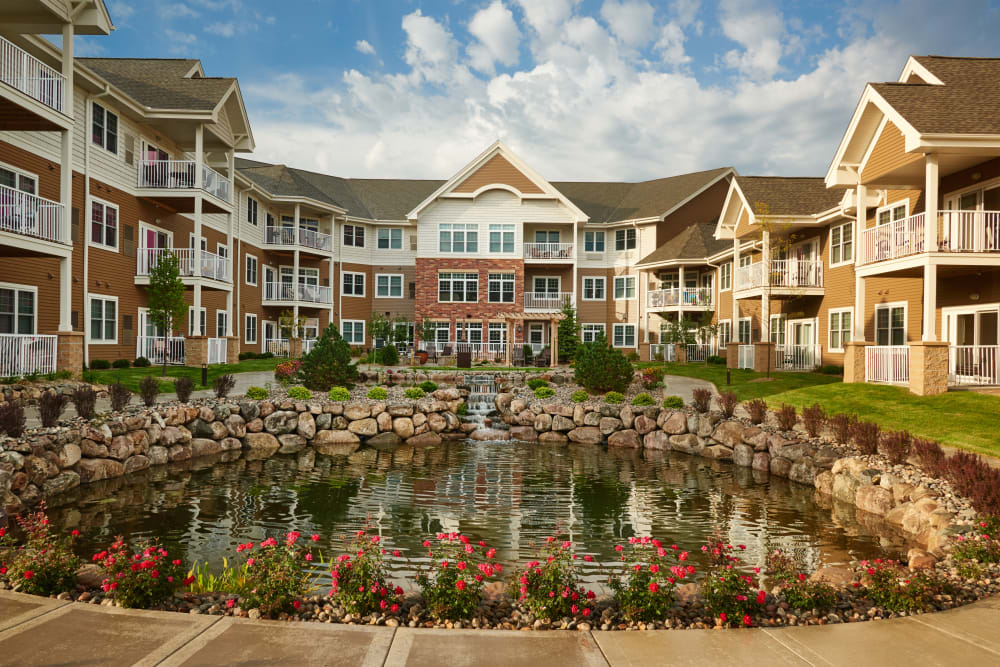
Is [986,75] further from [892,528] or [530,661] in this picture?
[530,661]

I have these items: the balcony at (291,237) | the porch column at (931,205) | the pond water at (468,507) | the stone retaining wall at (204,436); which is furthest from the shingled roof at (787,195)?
the balcony at (291,237)

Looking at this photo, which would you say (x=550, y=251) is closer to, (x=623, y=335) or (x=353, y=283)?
(x=623, y=335)

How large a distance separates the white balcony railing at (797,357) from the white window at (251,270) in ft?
86.6

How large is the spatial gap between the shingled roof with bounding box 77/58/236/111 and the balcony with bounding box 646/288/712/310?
79.2 ft

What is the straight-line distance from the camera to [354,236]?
39.6 metres

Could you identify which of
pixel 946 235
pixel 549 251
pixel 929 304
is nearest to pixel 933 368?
pixel 929 304

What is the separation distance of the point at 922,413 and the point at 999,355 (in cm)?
418

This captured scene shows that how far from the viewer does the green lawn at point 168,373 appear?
17297 millimetres

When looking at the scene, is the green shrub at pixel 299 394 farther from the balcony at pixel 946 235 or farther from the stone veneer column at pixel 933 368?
the balcony at pixel 946 235

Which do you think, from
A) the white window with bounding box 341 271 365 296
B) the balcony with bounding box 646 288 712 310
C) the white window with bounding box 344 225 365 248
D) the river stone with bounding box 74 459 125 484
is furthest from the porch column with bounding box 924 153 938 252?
the white window with bounding box 344 225 365 248

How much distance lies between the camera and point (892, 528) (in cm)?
894

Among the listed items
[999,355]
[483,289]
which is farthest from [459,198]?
[999,355]

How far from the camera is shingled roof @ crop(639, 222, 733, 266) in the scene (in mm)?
34375

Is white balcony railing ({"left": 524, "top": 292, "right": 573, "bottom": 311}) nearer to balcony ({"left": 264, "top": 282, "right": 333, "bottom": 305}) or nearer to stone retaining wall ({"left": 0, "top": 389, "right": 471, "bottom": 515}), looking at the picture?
balcony ({"left": 264, "top": 282, "right": 333, "bottom": 305})
